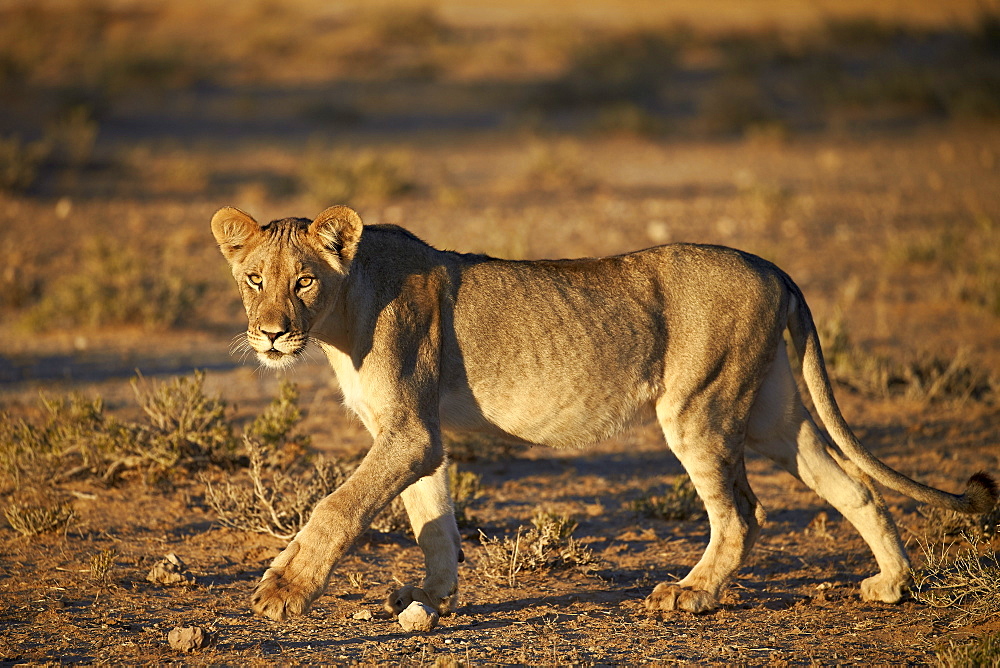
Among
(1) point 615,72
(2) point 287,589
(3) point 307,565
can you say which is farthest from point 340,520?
(1) point 615,72

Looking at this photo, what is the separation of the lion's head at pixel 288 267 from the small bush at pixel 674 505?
265 cm

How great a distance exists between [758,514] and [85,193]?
37.4 feet

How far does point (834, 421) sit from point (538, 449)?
9.43ft

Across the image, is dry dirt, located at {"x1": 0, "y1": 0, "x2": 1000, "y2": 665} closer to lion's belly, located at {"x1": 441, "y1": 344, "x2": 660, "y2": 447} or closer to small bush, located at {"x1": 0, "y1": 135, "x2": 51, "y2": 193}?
small bush, located at {"x1": 0, "y1": 135, "x2": 51, "y2": 193}

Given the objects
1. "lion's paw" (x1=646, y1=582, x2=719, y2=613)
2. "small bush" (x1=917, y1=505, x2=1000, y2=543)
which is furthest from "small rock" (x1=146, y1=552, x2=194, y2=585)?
"small bush" (x1=917, y1=505, x2=1000, y2=543)

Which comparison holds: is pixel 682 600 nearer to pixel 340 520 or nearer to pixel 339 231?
pixel 340 520

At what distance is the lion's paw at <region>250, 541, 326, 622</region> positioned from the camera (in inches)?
157

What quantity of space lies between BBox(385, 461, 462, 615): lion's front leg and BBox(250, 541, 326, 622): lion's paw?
714 millimetres

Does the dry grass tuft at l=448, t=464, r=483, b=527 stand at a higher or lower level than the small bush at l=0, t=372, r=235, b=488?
lower

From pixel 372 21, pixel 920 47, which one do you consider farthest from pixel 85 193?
pixel 920 47

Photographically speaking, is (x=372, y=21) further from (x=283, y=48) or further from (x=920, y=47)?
(x=920, y=47)

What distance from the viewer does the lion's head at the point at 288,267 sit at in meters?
4.30

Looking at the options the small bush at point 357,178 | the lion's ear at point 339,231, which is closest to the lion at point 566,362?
the lion's ear at point 339,231

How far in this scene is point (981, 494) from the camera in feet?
15.6
